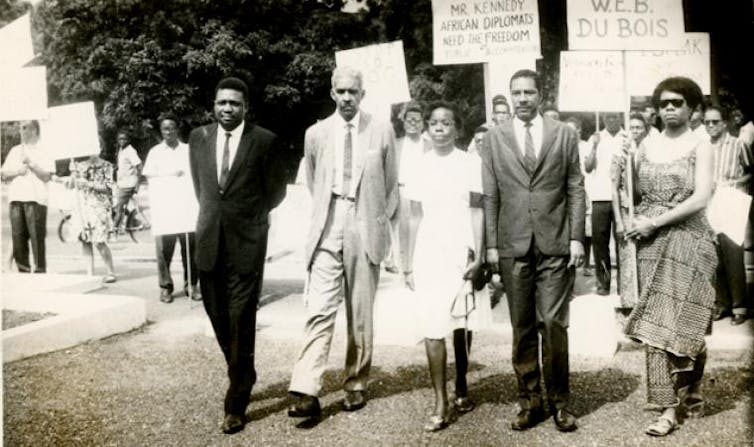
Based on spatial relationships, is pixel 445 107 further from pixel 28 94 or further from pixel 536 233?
pixel 28 94

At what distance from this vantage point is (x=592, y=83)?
6652 millimetres

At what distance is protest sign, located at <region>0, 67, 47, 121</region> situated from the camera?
578 cm

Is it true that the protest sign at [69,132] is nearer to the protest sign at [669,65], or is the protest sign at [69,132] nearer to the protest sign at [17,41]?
the protest sign at [17,41]

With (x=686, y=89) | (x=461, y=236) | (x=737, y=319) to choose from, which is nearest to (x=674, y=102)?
(x=686, y=89)

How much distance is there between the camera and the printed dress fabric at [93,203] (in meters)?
8.98

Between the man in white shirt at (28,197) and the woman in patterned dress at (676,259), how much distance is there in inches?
244

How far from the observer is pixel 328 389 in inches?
184

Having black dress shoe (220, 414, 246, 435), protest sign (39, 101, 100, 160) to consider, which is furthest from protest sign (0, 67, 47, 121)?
black dress shoe (220, 414, 246, 435)

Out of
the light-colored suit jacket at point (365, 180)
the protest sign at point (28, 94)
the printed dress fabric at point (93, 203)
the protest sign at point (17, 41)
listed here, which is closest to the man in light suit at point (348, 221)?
the light-colored suit jacket at point (365, 180)

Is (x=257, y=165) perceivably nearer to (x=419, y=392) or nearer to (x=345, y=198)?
(x=345, y=198)

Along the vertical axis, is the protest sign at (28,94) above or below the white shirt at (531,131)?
above

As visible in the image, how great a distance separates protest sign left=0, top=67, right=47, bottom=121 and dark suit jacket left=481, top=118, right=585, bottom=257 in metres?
3.80

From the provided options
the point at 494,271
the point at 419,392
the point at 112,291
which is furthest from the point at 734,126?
the point at 112,291

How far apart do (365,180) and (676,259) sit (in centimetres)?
175
